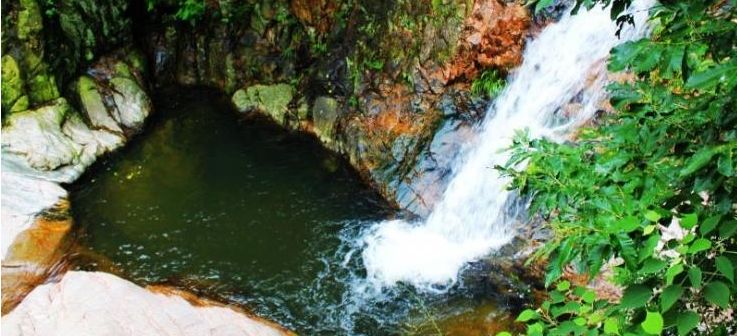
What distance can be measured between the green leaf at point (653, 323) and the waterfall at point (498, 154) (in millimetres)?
5010

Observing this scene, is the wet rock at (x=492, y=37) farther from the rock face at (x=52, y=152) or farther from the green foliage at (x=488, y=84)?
the rock face at (x=52, y=152)

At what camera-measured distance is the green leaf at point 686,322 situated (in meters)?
1.79

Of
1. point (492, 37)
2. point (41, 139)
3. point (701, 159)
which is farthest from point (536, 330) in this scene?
point (41, 139)

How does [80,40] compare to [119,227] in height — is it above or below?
above

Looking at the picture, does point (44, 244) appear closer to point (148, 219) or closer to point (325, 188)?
point (148, 219)

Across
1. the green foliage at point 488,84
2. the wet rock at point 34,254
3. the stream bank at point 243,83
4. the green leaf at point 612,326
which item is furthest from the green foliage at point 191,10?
the green leaf at point 612,326

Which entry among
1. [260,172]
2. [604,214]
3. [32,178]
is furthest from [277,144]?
[604,214]

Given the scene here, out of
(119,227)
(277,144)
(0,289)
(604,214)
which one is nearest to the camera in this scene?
(604,214)

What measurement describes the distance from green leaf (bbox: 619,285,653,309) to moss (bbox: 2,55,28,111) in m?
10.2

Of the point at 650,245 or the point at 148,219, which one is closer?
the point at 650,245

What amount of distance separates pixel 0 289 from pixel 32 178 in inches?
106

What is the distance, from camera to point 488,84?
324 inches

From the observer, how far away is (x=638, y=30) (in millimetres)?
6820

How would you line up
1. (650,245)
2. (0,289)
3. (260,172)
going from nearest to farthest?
(650,245) → (0,289) → (260,172)
